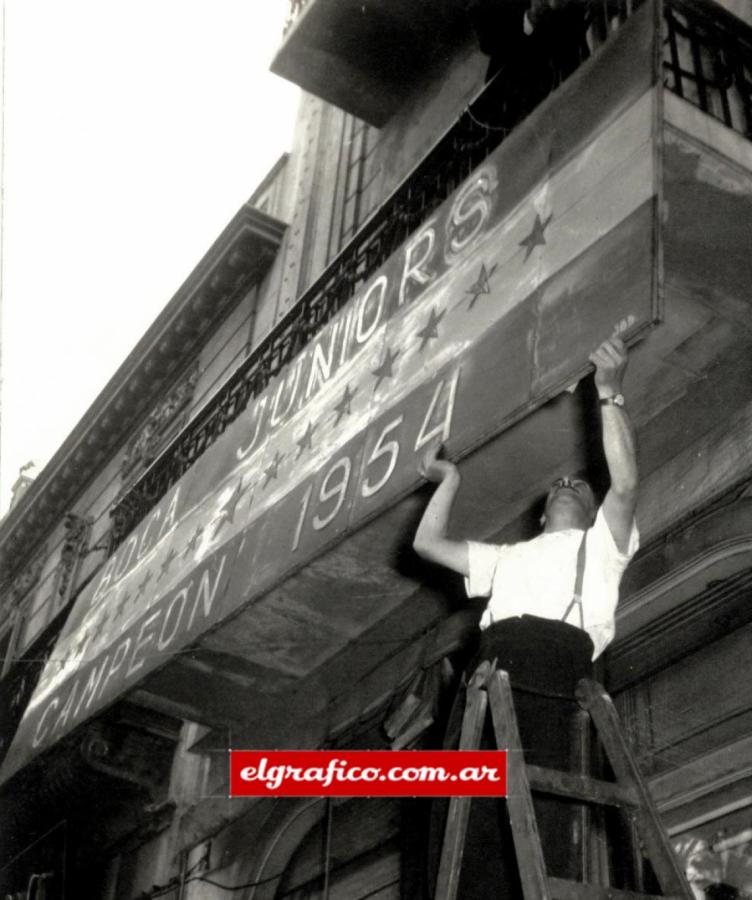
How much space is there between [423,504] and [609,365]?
6.30ft

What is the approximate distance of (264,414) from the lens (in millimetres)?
9180

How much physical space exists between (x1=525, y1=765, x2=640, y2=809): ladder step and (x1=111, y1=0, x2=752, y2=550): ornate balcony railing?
456cm

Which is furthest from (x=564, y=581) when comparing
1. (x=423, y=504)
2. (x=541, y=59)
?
(x=541, y=59)

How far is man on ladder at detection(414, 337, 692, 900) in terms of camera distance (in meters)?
3.60

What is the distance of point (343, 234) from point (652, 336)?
949 centimetres

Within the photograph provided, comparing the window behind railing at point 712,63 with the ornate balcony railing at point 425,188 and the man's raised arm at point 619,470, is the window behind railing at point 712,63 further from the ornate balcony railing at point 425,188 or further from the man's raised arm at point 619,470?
the man's raised arm at point 619,470

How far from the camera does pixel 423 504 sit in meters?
6.22

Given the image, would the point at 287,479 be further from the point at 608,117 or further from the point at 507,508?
the point at 608,117

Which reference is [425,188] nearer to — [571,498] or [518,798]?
[571,498]

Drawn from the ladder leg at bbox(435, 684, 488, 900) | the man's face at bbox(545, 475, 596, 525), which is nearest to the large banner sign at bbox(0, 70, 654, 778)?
the man's face at bbox(545, 475, 596, 525)

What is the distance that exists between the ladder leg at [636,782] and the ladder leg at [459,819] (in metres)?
0.41

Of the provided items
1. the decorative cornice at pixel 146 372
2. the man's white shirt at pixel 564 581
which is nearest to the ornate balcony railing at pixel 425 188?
the man's white shirt at pixel 564 581

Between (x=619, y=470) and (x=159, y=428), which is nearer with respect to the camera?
(x=619, y=470)

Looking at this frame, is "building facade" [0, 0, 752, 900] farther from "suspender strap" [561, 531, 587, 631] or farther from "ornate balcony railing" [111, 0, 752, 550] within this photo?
"suspender strap" [561, 531, 587, 631]
